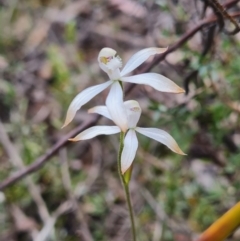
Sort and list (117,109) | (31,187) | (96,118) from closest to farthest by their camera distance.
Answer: (117,109) → (96,118) → (31,187)

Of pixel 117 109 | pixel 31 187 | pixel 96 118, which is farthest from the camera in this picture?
pixel 31 187

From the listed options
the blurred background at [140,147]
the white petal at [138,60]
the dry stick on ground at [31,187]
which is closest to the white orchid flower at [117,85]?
the white petal at [138,60]

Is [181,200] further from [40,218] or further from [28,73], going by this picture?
[28,73]

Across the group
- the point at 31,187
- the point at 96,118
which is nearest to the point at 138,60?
the point at 96,118

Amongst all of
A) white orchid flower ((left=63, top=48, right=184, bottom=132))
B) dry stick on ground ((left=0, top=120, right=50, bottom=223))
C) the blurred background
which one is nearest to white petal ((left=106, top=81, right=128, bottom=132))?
white orchid flower ((left=63, top=48, right=184, bottom=132))

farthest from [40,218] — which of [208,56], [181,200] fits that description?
[208,56]

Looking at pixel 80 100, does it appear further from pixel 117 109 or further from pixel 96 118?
pixel 96 118

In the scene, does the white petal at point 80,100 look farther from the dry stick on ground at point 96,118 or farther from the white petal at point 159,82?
the dry stick on ground at point 96,118

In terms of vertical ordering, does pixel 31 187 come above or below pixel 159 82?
below
